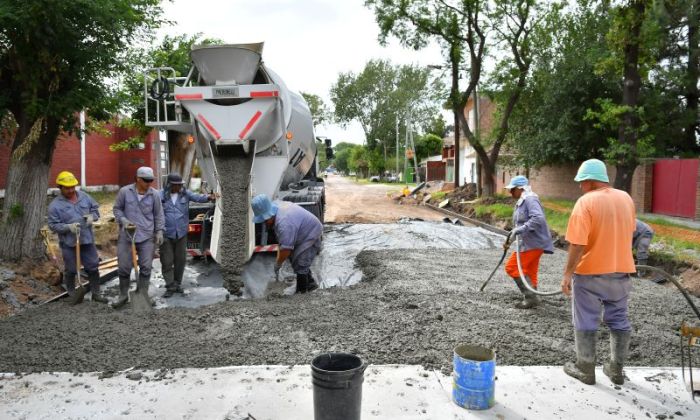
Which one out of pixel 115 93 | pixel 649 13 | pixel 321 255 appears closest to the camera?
pixel 115 93

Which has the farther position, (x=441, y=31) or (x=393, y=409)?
(x=441, y=31)

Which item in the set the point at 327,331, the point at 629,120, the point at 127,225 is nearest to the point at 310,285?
the point at 327,331

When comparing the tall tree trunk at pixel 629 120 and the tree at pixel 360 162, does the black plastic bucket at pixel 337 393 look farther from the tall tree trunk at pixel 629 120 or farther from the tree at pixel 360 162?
the tree at pixel 360 162

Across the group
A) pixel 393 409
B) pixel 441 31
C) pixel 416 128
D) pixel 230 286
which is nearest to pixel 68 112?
pixel 230 286

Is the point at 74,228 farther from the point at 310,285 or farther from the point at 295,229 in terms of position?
the point at 310,285

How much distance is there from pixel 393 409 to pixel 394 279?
11.8 ft

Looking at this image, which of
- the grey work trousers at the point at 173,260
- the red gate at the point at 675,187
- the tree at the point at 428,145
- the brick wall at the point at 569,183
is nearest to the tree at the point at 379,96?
the tree at the point at 428,145

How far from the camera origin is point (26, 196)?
7.56 m

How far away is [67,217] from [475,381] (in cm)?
523

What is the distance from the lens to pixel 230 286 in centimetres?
681

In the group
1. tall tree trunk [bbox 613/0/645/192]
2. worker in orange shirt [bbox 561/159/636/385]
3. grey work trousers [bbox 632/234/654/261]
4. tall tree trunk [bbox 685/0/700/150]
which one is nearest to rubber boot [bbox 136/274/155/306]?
worker in orange shirt [bbox 561/159/636/385]

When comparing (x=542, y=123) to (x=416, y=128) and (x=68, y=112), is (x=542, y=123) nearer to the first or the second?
(x=68, y=112)

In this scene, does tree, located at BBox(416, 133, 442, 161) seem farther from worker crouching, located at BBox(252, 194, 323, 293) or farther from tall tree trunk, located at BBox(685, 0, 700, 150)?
worker crouching, located at BBox(252, 194, 323, 293)

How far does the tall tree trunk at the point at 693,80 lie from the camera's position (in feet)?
56.8
